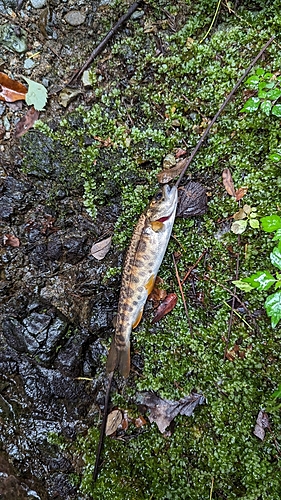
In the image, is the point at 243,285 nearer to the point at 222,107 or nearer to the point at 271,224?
the point at 271,224

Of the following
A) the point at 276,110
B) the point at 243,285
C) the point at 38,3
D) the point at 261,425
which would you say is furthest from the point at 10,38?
the point at 261,425

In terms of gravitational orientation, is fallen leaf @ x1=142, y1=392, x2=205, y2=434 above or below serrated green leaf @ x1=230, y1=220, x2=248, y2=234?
below

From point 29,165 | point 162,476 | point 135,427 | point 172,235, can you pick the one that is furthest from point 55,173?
point 162,476

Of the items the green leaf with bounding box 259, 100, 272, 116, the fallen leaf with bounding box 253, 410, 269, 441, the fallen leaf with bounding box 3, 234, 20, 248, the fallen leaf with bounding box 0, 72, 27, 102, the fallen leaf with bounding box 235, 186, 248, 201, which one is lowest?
the fallen leaf with bounding box 253, 410, 269, 441

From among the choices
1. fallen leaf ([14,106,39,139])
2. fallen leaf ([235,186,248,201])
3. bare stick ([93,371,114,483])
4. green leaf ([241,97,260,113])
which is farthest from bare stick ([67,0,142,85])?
bare stick ([93,371,114,483])

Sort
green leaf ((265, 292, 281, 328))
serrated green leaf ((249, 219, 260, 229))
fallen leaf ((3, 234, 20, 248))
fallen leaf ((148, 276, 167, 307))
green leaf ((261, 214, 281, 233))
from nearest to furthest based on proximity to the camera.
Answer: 1. green leaf ((265, 292, 281, 328))
2. green leaf ((261, 214, 281, 233))
3. serrated green leaf ((249, 219, 260, 229))
4. fallen leaf ((148, 276, 167, 307))
5. fallen leaf ((3, 234, 20, 248))

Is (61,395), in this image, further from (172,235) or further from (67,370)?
(172,235)

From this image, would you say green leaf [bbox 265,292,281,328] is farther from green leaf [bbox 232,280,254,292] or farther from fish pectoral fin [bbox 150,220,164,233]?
fish pectoral fin [bbox 150,220,164,233]
